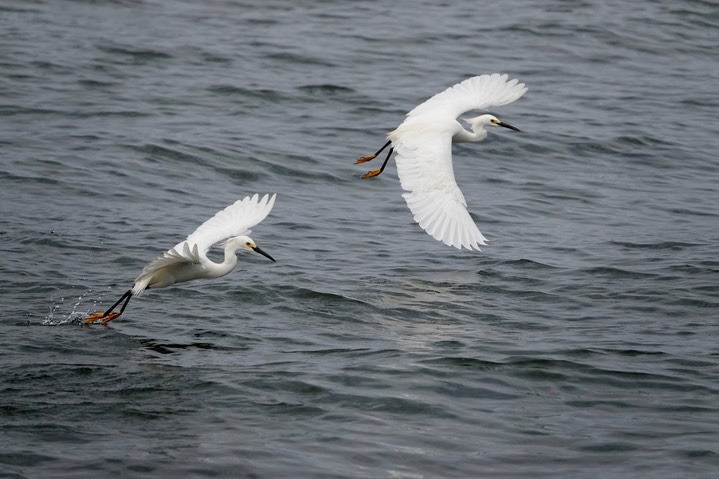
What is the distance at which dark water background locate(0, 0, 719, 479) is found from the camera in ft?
25.1

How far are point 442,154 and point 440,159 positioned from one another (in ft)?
0.28

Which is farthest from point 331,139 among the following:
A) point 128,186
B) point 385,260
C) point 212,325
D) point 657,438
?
point 657,438

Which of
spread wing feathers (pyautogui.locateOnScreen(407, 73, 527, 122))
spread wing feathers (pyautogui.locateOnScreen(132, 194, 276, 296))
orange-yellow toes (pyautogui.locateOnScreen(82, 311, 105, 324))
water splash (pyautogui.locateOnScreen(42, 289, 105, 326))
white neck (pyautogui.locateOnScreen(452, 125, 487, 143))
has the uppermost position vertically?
spread wing feathers (pyautogui.locateOnScreen(407, 73, 527, 122))

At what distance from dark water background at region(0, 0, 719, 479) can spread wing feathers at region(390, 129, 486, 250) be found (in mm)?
572

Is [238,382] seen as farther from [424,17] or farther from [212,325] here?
[424,17]

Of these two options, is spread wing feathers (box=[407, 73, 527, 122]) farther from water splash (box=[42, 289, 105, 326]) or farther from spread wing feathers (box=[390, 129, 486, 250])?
water splash (box=[42, 289, 105, 326])

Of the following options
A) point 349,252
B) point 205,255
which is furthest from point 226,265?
point 349,252

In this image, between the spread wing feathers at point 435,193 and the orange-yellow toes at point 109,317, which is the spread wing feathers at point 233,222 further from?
the spread wing feathers at point 435,193

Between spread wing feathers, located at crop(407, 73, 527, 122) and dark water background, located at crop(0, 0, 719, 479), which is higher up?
spread wing feathers, located at crop(407, 73, 527, 122)

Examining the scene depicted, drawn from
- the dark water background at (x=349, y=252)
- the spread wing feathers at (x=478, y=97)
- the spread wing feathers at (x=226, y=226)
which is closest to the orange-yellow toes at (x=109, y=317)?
the dark water background at (x=349, y=252)

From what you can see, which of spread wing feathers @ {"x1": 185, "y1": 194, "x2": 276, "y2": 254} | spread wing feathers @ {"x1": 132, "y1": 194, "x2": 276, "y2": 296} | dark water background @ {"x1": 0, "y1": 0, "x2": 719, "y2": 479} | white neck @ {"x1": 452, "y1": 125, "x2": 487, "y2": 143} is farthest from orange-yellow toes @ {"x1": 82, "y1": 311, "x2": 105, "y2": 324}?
white neck @ {"x1": 452, "y1": 125, "x2": 487, "y2": 143}

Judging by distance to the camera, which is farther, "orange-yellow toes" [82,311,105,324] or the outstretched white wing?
the outstretched white wing

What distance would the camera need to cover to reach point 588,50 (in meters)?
21.0

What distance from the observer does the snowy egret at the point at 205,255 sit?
31.0 feet
